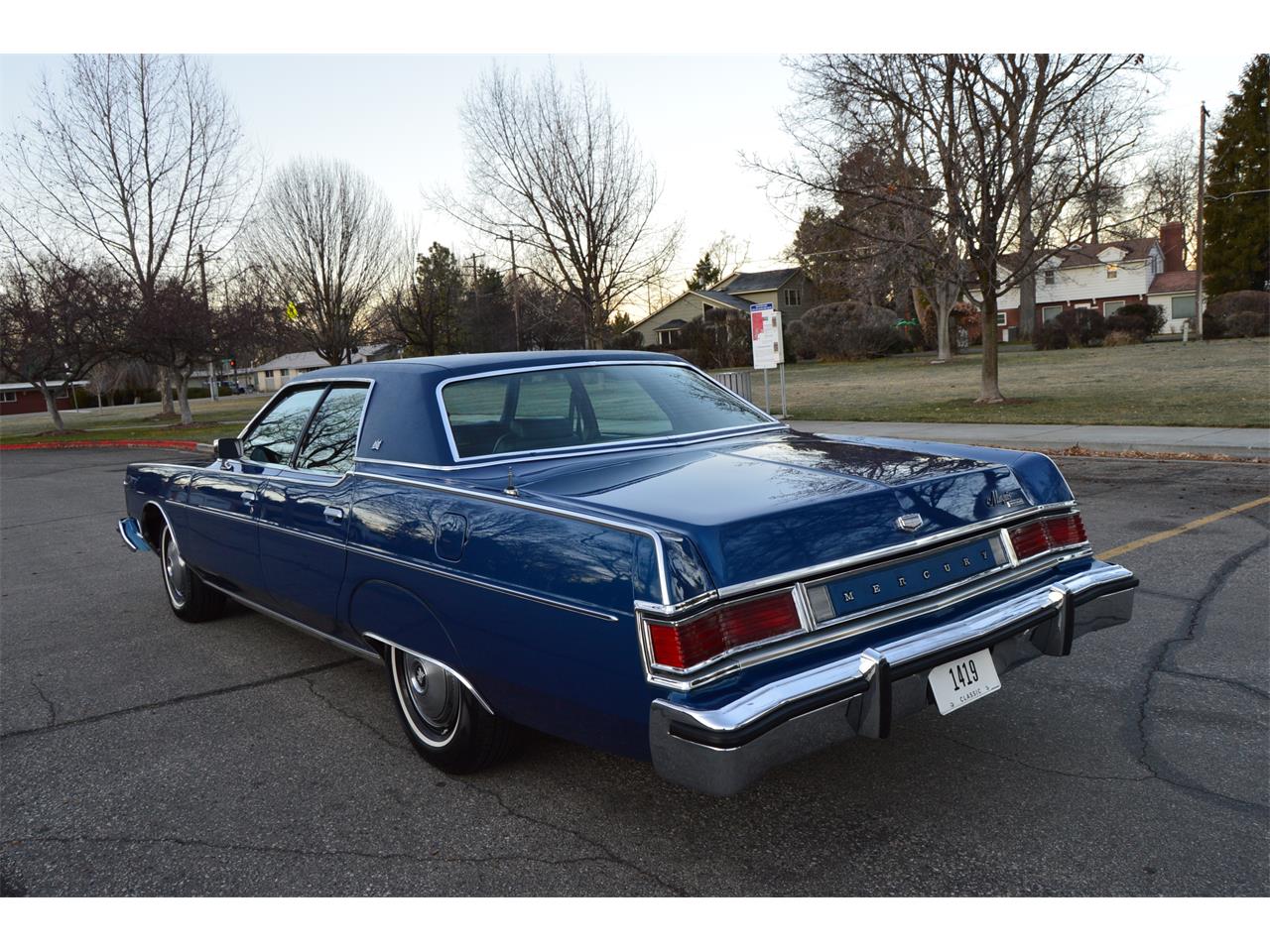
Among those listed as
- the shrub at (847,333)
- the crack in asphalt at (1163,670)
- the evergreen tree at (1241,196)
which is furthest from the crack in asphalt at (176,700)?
the evergreen tree at (1241,196)

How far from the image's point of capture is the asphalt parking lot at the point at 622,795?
9.27 feet

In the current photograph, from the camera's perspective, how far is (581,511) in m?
2.92

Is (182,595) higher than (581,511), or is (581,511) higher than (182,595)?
(581,511)

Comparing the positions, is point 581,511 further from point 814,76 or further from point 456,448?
point 814,76

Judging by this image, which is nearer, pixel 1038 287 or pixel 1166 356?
pixel 1166 356

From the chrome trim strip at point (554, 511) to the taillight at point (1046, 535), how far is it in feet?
4.63

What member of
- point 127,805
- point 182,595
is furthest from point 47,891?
point 182,595

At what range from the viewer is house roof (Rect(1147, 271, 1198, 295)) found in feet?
195

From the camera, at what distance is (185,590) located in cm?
573

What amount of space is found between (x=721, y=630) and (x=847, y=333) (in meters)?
44.4

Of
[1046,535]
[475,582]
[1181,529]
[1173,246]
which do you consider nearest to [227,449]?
[475,582]

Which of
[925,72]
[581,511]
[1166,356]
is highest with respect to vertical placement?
[925,72]

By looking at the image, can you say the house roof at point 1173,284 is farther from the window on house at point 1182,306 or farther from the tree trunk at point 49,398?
the tree trunk at point 49,398

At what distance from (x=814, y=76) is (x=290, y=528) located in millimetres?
16986
